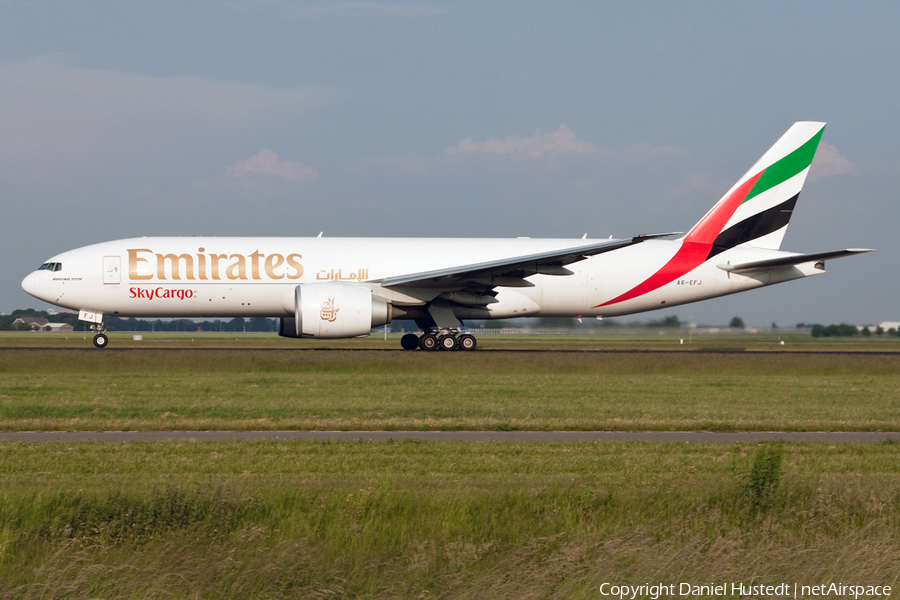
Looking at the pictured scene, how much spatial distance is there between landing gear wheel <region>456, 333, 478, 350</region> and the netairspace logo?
78.7 ft

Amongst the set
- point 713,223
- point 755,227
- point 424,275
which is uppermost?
point 713,223

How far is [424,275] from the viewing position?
29.3 meters

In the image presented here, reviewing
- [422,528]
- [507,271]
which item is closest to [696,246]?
[507,271]

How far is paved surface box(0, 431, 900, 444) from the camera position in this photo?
526 inches

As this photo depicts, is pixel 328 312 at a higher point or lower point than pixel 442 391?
higher

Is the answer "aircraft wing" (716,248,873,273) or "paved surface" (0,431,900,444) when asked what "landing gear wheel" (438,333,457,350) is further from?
"paved surface" (0,431,900,444)

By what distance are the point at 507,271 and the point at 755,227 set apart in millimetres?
11203

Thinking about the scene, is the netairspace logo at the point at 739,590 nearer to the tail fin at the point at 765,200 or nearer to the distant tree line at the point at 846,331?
the tail fin at the point at 765,200

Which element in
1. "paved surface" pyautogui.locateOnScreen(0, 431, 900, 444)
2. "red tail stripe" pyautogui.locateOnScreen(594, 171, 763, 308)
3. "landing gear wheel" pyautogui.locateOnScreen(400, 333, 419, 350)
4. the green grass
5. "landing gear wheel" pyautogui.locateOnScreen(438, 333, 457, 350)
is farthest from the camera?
"red tail stripe" pyautogui.locateOnScreen(594, 171, 763, 308)

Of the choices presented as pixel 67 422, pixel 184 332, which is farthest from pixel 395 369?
pixel 184 332

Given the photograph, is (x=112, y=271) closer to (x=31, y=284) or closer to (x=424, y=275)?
(x=31, y=284)

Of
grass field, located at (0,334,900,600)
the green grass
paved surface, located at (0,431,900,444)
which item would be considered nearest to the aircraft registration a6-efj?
grass field, located at (0,334,900,600)

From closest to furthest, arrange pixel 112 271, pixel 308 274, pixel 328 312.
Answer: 1. pixel 328 312
2. pixel 112 271
3. pixel 308 274

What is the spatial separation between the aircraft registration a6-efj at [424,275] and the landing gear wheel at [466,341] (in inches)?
1.5
